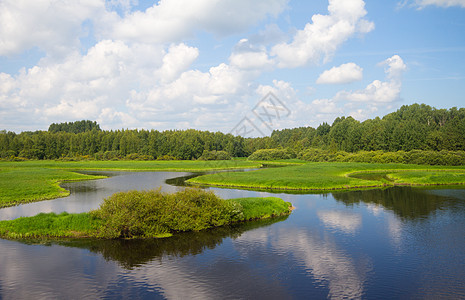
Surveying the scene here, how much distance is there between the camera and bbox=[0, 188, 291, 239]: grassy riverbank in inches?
1029

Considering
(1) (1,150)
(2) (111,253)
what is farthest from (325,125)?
(2) (111,253)

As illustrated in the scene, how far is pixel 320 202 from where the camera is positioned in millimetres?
43219

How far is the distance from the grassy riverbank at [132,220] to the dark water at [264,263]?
111cm

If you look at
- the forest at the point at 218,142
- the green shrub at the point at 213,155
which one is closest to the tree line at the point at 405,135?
the forest at the point at 218,142

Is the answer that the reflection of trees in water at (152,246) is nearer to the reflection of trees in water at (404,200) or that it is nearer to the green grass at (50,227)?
the green grass at (50,227)

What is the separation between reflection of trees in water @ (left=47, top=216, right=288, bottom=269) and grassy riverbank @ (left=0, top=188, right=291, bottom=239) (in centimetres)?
83

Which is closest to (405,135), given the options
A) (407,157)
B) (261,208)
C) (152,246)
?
(407,157)

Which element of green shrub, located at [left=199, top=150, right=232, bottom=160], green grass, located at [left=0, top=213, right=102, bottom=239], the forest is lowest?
green grass, located at [left=0, top=213, right=102, bottom=239]

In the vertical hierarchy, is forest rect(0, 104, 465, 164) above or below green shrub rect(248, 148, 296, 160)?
above

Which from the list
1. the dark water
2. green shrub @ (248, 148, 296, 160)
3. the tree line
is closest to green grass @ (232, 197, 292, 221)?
the dark water

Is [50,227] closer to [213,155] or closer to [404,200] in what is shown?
[404,200]

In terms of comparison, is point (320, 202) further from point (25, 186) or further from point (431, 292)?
point (25, 186)

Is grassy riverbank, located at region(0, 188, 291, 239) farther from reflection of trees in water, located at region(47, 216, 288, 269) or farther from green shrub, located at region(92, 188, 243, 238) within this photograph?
reflection of trees in water, located at region(47, 216, 288, 269)

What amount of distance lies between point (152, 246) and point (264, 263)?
29.1 ft
